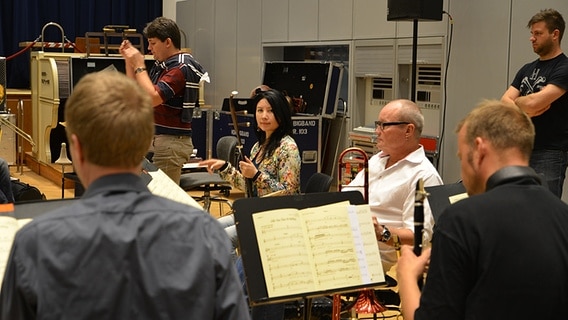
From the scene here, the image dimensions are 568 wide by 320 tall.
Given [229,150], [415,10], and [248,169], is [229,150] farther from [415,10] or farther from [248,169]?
[248,169]

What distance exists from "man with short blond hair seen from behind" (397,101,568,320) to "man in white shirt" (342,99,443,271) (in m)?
1.55


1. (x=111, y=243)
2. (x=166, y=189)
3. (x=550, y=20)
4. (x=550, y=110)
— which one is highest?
(x=550, y=20)

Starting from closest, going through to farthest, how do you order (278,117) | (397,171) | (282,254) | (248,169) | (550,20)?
(282,254)
(397,171)
(248,169)
(278,117)
(550,20)

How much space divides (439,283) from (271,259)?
891 millimetres

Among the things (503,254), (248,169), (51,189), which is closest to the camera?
(503,254)

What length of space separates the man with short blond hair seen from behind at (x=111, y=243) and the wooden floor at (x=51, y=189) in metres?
5.72

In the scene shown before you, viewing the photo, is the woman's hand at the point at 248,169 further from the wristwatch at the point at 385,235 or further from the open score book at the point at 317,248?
the open score book at the point at 317,248

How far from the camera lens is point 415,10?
20.8 ft

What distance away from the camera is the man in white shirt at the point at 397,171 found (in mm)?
3779

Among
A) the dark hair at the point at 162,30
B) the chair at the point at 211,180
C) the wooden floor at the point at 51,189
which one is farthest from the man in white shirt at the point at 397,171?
the wooden floor at the point at 51,189

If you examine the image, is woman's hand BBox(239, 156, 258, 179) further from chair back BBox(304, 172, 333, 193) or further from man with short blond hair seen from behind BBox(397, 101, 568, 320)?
man with short blond hair seen from behind BBox(397, 101, 568, 320)

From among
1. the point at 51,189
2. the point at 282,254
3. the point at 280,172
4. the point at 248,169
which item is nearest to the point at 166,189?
the point at 282,254

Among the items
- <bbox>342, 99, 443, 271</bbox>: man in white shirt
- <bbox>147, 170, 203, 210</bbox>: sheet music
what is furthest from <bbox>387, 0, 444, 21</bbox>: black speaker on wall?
<bbox>147, 170, 203, 210</bbox>: sheet music

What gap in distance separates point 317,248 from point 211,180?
3560 millimetres
